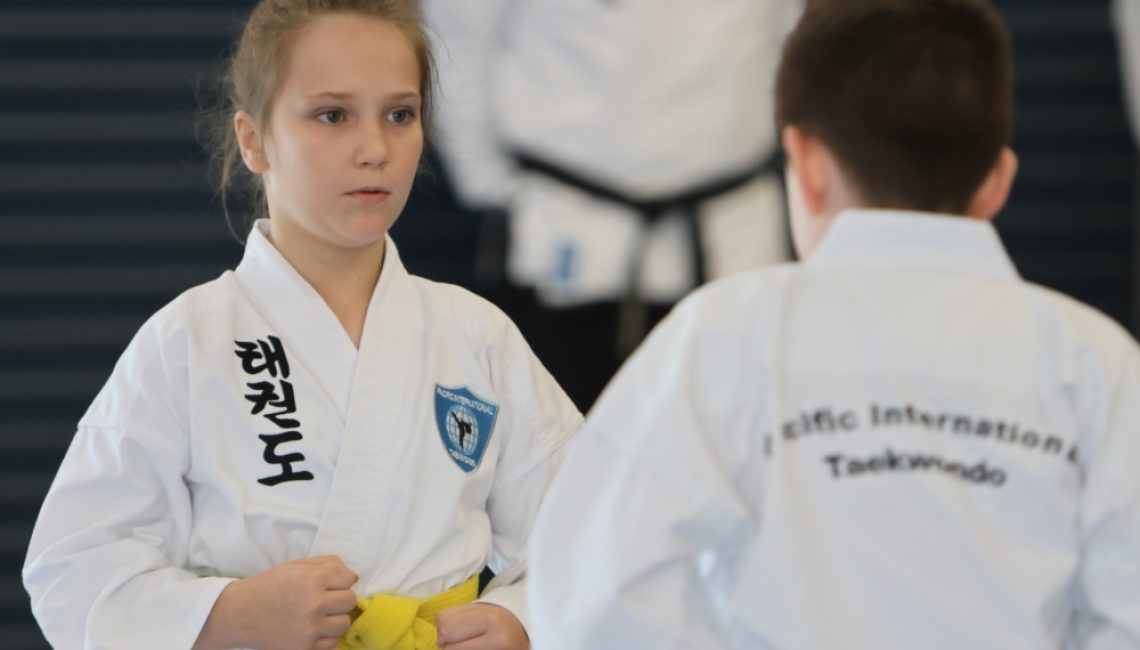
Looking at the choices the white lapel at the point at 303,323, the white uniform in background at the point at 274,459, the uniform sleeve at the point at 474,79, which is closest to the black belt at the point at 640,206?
the uniform sleeve at the point at 474,79

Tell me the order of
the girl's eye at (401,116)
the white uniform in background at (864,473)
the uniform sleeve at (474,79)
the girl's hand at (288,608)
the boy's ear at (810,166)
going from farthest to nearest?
the uniform sleeve at (474,79), the girl's eye at (401,116), the girl's hand at (288,608), the boy's ear at (810,166), the white uniform in background at (864,473)

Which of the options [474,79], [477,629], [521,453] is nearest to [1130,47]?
[474,79]

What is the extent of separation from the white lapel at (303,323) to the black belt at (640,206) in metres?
1.33

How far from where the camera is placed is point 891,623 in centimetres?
151

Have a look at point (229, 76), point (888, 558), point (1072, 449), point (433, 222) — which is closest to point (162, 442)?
point (229, 76)

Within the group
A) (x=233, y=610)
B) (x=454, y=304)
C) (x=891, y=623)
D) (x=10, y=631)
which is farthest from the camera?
(x=10, y=631)

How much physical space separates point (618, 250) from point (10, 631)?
184 cm

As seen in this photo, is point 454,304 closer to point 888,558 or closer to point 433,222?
point 888,558

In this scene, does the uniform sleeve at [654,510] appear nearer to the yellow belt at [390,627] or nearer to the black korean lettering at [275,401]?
the yellow belt at [390,627]

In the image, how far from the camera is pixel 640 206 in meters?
3.31

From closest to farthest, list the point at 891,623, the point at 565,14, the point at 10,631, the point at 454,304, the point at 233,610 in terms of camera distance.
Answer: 1. the point at 891,623
2. the point at 233,610
3. the point at 454,304
4. the point at 565,14
5. the point at 10,631

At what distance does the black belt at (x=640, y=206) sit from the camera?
331cm

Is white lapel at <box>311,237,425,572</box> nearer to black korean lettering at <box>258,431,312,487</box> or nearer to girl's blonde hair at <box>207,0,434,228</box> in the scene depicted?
black korean lettering at <box>258,431,312,487</box>

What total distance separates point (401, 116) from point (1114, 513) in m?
1.05
